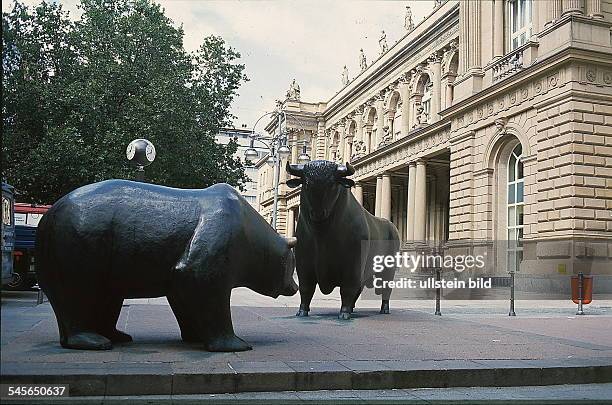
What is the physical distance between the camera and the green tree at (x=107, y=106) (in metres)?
23.5

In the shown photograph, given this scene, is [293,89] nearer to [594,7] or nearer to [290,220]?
[290,220]

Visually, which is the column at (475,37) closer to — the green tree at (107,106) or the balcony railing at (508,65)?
the balcony railing at (508,65)

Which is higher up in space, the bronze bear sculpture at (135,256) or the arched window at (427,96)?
the arched window at (427,96)

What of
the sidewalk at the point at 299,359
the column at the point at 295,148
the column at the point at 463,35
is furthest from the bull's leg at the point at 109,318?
the column at the point at 295,148

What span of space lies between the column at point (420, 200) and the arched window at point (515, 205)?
1048 cm

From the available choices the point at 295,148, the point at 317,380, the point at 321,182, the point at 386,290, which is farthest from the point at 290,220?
the point at 317,380

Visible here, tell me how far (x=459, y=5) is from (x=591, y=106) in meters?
13.3

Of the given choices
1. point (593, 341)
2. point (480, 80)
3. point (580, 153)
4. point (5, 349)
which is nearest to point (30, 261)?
point (593, 341)

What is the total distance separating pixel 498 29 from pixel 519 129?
591 cm

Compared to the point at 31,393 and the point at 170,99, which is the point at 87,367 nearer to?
the point at 31,393

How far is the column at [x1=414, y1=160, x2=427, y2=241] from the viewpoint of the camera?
1481 inches

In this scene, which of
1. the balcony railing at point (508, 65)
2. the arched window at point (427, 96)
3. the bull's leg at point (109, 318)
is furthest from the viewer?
the arched window at point (427, 96)

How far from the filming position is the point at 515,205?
2655 centimetres

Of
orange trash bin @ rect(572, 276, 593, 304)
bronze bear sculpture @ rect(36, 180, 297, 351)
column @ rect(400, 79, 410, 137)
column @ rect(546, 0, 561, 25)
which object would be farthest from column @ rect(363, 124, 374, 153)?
bronze bear sculpture @ rect(36, 180, 297, 351)
